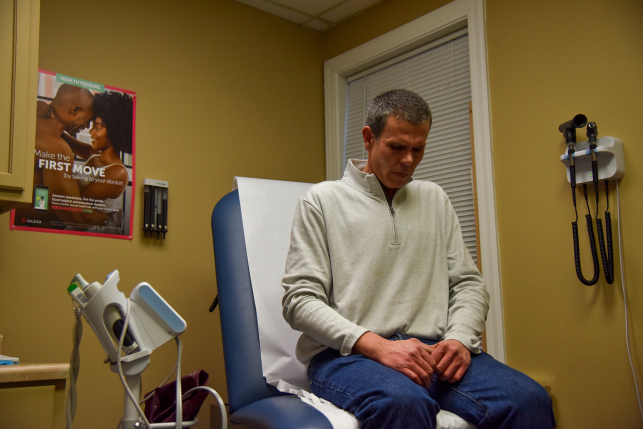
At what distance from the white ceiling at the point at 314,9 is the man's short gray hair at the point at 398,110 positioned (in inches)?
51.1

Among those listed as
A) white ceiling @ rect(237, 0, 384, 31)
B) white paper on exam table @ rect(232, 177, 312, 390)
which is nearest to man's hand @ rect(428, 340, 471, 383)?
white paper on exam table @ rect(232, 177, 312, 390)

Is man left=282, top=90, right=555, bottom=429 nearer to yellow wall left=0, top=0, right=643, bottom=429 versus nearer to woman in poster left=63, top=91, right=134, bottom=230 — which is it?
yellow wall left=0, top=0, right=643, bottom=429

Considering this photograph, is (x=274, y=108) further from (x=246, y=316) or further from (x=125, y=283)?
(x=246, y=316)

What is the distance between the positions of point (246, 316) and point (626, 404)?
1.19 metres

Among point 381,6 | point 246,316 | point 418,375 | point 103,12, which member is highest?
point 381,6

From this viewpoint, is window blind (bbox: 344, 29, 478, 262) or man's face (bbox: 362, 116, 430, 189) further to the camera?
window blind (bbox: 344, 29, 478, 262)

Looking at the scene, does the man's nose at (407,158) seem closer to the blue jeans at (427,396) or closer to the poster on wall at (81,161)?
the blue jeans at (427,396)

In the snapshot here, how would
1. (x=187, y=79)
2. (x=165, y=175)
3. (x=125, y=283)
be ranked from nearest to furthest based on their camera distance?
(x=125, y=283)
(x=165, y=175)
(x=187, y=79)

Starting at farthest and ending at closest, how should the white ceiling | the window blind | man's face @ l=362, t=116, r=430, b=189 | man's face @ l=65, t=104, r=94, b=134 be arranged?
1. the white ceiling
2. the window blind
3. man's face @ l=65, t=104, r=94, b=134
4. man's face @ l=362, t=116, r=430, b=189

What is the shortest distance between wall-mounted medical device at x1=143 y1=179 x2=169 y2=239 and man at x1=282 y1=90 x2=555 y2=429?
2.91ft

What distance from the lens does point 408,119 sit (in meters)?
1.38

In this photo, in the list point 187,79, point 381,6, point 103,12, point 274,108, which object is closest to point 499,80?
point 381,6

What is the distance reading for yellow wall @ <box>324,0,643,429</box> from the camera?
164 cm

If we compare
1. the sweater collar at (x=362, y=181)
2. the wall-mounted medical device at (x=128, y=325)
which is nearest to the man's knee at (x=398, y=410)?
the wall-mounted medical device at (x=128, y=325)
